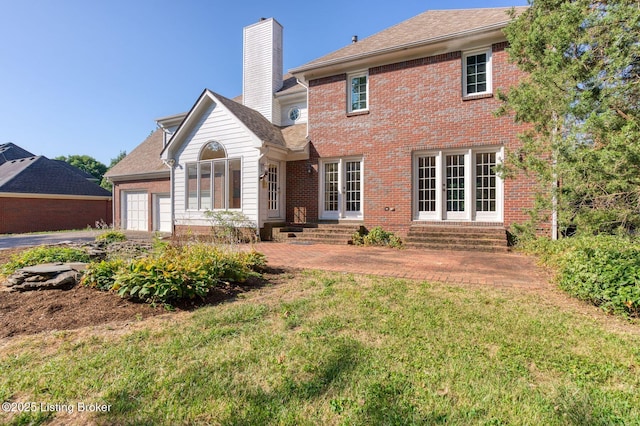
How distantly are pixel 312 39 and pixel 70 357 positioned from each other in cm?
1623

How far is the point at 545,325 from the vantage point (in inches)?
128

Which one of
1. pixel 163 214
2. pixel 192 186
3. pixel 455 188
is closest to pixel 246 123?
pixel 192 186

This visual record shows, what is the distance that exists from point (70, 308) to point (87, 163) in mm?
56354

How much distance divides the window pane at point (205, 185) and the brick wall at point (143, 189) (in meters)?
4.64

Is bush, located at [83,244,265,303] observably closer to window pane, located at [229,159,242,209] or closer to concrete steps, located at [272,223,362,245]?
concrete steps, located at [272,223,362,245]

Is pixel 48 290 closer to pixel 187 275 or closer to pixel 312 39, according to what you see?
pixel 187 275

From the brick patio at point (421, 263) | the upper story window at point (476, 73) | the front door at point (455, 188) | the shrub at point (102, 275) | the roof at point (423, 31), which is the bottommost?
the brick patio at point (421, 263)

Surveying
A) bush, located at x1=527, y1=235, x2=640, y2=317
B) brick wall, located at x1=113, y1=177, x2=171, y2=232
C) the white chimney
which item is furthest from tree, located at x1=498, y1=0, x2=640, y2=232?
brick wall, located at x1=113, y1=177, x2=171, y2=232

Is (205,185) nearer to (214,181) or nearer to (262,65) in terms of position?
(214,181)

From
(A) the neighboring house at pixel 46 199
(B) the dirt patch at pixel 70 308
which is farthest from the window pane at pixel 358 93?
(A) the neighboring house at pixel 46 199

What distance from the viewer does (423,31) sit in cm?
1036

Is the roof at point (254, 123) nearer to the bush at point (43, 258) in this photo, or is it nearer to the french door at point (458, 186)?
the french door at point (458, 186)

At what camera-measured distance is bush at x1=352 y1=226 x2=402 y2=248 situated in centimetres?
974

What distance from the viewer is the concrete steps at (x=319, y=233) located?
10.1m
